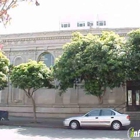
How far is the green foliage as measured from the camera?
65.0 ft

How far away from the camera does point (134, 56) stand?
17.4 m

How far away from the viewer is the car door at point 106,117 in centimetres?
1578

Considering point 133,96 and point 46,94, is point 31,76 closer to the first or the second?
point 46,94

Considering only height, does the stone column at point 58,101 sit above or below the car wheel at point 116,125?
above

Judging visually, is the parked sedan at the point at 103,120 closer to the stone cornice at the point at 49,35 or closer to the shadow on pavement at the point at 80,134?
the shadow on pavement at the point at 80,134

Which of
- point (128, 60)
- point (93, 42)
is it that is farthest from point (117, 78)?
point (93, 42)

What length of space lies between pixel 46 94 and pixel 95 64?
9920 mm

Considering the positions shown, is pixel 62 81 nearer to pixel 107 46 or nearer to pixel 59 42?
pixel 107 46

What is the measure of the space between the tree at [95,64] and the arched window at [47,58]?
25.2 feet

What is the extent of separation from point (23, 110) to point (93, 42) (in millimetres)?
11837

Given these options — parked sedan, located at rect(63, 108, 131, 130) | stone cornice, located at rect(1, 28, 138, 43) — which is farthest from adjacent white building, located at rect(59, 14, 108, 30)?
parked sedan, located at rect(63, 108, 131, 130)

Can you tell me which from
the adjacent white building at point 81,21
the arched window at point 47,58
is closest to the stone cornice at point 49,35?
the arched window at point 47,58

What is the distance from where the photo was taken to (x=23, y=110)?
25.9 metres

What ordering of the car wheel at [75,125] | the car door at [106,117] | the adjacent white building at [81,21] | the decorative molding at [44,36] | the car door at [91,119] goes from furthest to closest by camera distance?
1. the adjacent white building at [81,21]
2. the decorative molding at [44,36]
3. the car wheel at [75,125]
4. the car door at [91,119]
5. the car door at [106,117]
